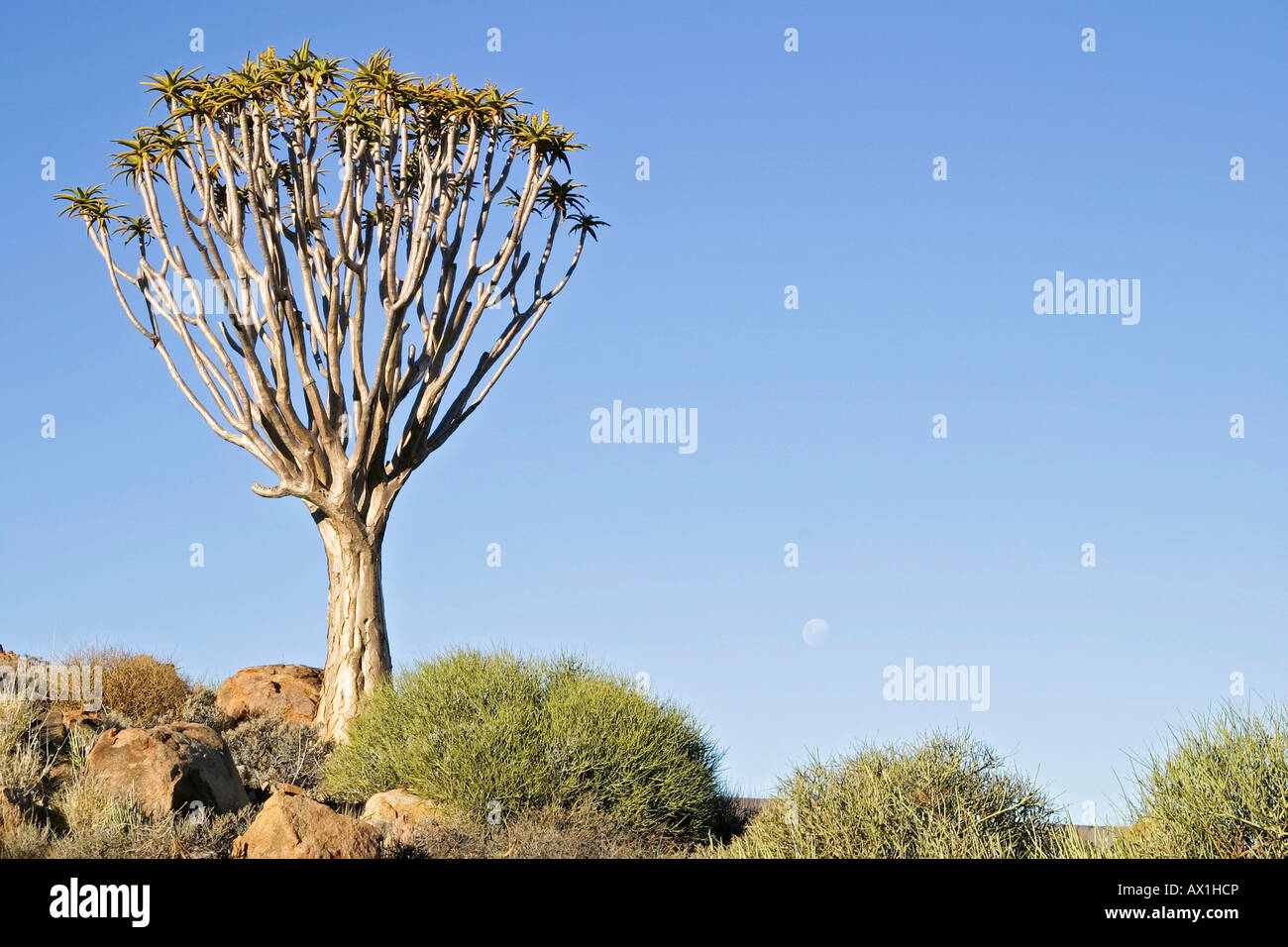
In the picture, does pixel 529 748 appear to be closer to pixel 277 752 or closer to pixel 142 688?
pixel 277 752

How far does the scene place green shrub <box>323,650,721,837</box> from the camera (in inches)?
357

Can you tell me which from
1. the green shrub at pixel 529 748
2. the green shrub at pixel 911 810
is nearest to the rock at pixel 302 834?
the green shrub at pixel 529 748

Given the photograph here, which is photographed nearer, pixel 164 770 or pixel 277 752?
pixel 164 770

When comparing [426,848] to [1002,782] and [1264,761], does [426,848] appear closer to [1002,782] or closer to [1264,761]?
[1002,782]

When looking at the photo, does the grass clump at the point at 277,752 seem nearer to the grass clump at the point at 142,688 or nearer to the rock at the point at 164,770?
the grass clump at the point at 142,688

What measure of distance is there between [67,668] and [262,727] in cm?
248

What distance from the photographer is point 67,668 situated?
13.0 meters

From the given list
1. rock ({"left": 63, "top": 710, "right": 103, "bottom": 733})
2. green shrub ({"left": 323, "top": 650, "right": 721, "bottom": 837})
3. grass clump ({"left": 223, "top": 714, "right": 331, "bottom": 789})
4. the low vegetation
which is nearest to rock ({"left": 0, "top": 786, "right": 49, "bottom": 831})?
the low vegetation

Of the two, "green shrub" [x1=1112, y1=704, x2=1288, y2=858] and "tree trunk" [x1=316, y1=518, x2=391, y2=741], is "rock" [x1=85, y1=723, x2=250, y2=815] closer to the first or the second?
"tree trunk" [x1=316, y1=518, x2=391, y2=741]

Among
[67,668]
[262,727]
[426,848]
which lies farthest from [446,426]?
[426,848]

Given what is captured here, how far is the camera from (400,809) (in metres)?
9.17

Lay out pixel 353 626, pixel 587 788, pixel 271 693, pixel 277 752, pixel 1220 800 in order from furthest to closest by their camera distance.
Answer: pixel 271 693 < pixel 353 626 < pixel 277 752 < pixel 587 788 < pixel 1220 800

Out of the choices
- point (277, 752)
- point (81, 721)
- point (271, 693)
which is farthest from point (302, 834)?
point (271, 693)

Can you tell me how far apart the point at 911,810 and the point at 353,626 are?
6.99 metres
